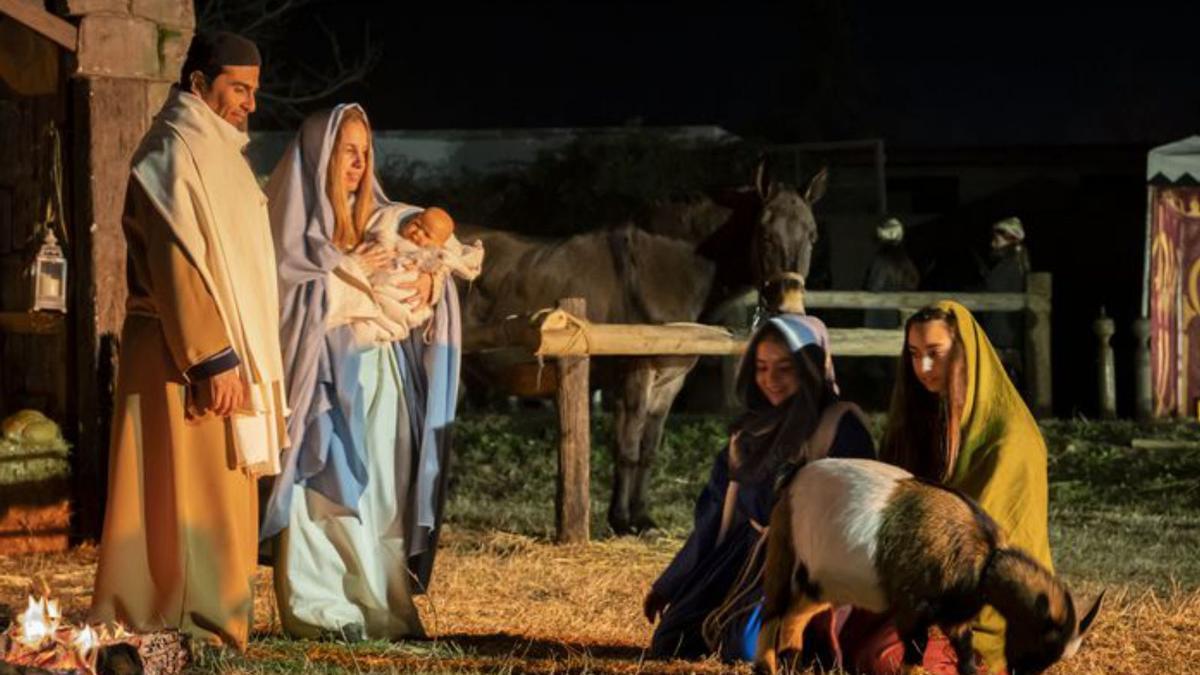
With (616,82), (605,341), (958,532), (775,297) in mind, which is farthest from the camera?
(616,82)

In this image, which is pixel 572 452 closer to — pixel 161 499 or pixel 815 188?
pixel 815 188

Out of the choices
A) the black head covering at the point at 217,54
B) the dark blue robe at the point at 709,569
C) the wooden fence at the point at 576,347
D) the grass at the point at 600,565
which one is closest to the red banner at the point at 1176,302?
the grass at the point at 600,565

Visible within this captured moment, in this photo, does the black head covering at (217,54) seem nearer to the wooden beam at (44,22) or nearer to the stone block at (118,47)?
the wooden beam at (44,22)

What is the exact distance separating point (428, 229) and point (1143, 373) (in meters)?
10.8

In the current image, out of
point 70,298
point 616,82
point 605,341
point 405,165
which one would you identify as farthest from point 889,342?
point 616,82

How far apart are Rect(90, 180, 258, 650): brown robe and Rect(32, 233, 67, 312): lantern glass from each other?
10.9ft

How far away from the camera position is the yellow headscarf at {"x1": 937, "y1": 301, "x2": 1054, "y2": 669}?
6.36m

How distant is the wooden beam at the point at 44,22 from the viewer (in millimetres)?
9227

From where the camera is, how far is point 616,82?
35.1 meters

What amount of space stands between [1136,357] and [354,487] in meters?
11.1

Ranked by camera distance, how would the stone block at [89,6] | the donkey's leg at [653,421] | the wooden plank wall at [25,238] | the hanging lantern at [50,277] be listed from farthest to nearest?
the donkey's leg at [653,421]
the wooden plank wall at [25,238]
the hanging lantern at [50,277]
the stone block at [89,6]

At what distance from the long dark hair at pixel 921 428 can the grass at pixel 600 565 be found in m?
0.86

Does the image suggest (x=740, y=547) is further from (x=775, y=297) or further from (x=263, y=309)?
(x=775, y=297)

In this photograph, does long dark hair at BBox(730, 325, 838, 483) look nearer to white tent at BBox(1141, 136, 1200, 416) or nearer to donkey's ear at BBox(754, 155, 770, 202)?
donkey's ear at BBox(754, 155, 770, 202)
